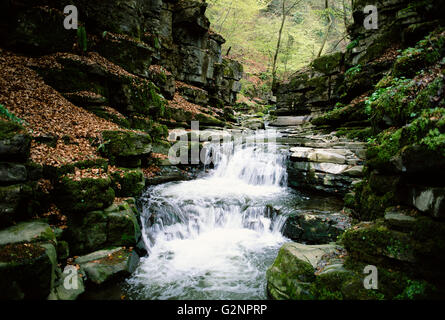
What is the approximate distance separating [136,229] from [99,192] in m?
1.32

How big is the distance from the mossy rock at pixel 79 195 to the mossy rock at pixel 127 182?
1.24 m

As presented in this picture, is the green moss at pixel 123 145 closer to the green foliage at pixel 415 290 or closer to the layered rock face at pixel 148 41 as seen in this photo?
the layered rock face at pixel 148 41

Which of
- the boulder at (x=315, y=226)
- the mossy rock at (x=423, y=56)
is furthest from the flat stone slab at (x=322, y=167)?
the mossy rock at (x=423, y=56)

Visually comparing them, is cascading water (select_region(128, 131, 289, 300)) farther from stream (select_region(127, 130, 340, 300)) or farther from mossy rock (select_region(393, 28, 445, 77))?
mossy rock (select_region(393, 28, 445, 77))

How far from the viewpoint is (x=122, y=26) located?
11.3 m

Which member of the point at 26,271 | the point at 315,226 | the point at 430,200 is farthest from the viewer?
the point at 315,226

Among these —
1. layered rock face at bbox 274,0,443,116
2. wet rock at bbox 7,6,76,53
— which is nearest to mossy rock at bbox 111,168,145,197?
wet rock at bbox 7,6,76,53

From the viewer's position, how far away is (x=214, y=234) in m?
7.03

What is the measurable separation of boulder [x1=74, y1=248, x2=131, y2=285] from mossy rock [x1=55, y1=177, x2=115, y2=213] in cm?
104

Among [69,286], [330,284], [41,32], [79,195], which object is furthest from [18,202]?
[41,32]

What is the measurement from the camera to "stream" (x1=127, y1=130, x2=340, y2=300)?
4789mm

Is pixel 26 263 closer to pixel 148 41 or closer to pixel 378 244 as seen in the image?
pixel 378 244

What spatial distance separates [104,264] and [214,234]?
328 cm

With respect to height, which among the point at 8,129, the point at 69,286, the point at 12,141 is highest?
the point at 8,129
